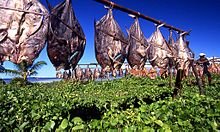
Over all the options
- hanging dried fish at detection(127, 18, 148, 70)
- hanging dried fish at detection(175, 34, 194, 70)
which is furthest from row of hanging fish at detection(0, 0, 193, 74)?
hanging dried fish at detection(175, 34, 194, 70)

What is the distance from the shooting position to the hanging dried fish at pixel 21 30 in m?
4.43

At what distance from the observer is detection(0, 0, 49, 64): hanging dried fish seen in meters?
4.43

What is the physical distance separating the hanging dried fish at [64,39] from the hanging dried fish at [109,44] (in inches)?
49.4

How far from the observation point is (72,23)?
231 inches

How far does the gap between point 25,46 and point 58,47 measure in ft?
2.51

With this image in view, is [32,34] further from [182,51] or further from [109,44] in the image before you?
[182,51]

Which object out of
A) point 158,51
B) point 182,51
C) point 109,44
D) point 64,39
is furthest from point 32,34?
point 182,51

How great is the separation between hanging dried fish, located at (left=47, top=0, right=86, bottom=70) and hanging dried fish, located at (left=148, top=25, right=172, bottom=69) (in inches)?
185

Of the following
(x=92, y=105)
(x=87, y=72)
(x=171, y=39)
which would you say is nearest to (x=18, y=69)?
(x=87, y=72)

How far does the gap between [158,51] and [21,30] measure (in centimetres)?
672

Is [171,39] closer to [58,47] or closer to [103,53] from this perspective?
[103,53]

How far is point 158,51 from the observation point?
35.1 ft

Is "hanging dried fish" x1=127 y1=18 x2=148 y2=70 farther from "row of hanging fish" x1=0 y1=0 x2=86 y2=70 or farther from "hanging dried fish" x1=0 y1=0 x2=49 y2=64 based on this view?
"hanging dried fish" x1=0 y1=0 x2=49 y2=64

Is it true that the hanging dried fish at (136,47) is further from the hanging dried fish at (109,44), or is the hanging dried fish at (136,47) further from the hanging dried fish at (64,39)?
the hanging dried fish at (64,39)
